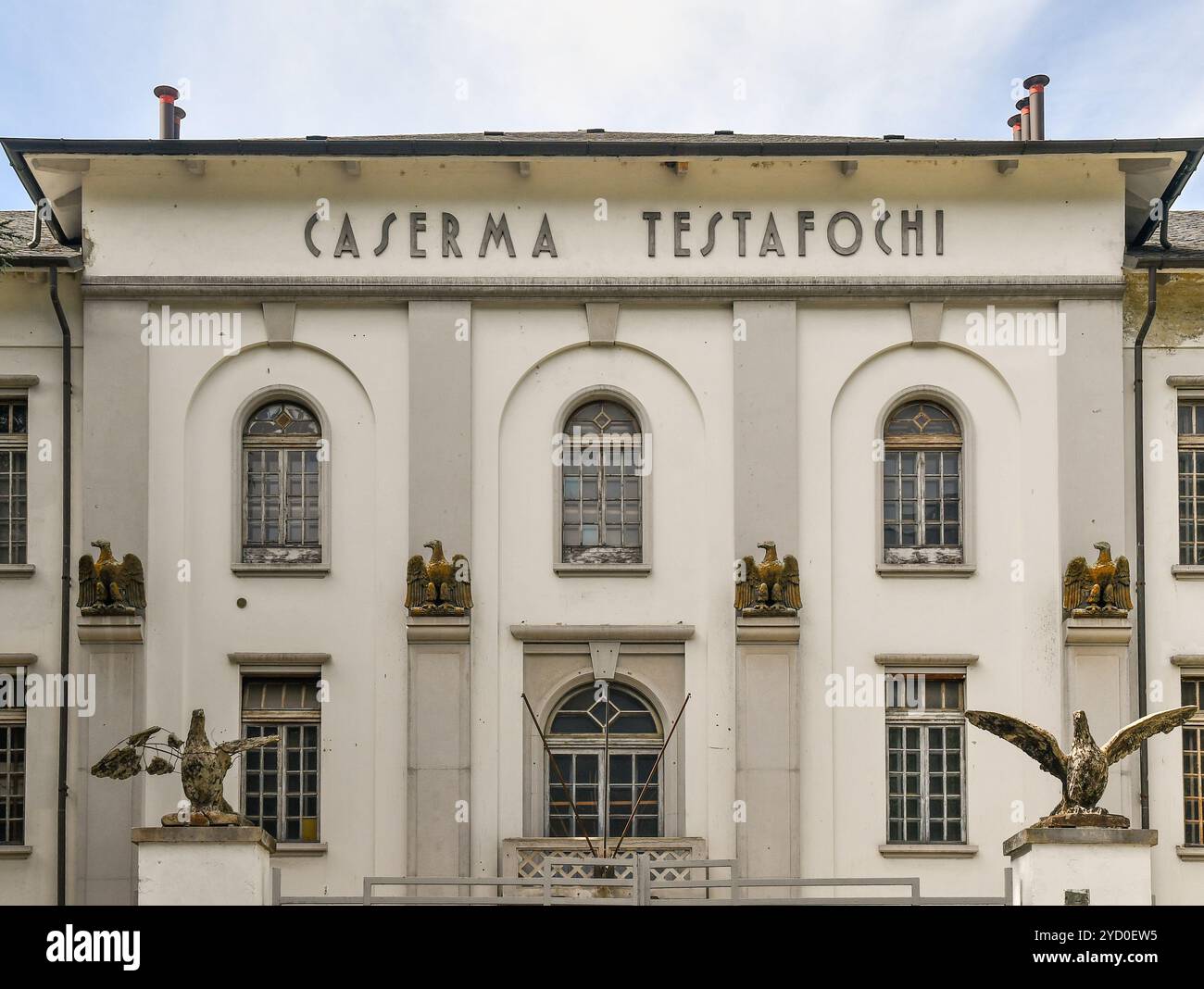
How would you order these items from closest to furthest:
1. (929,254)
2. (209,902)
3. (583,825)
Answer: (209,902), (583,825), (929,254)

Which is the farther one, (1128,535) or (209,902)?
(1128,535)

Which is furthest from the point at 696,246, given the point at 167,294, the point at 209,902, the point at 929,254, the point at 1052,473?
the point at 209,902

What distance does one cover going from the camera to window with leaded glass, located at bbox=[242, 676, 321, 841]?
70.6 feet

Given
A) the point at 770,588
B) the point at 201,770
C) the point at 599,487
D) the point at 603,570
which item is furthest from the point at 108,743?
the point at 770,588

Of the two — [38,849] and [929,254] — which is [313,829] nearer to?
[38,849]

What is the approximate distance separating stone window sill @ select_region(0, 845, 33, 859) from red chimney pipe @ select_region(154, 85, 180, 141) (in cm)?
1145

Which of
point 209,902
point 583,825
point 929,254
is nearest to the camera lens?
point 209,902

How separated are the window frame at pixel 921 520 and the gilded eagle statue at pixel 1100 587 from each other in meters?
1.28

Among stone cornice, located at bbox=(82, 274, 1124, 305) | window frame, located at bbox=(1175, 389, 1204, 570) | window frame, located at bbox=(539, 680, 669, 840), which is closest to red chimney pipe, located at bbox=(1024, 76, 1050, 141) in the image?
stone cornice, located at bbox=(82, 274, 1124, 305)

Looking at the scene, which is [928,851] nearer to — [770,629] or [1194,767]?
[770,629]

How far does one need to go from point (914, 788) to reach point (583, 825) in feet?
14.0

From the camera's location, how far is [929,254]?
22422 mm

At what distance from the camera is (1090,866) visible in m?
16.0

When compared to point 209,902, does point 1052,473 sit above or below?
above
